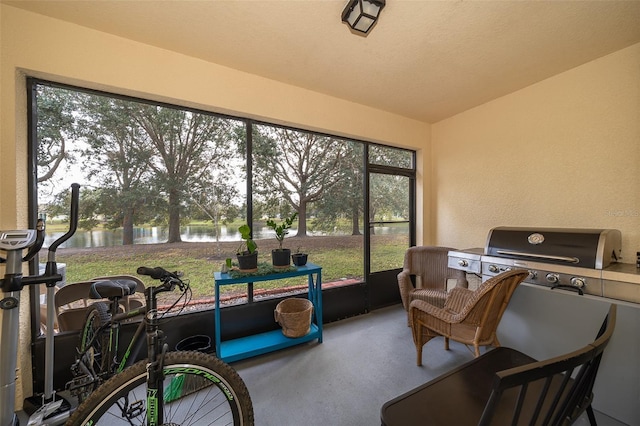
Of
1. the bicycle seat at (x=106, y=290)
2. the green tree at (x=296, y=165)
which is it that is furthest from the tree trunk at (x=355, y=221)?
the bicycle seat at (x=106, y=290)

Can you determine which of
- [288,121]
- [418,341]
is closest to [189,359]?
[418,341]

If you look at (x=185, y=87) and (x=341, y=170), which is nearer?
(x=185, y=87)

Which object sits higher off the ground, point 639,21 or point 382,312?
point 639,21

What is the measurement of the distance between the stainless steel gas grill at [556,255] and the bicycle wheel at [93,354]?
3020 mm

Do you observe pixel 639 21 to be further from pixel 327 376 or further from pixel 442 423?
pixel 327 376

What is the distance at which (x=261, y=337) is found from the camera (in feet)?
7.68

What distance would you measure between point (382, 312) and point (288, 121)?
2.66 m

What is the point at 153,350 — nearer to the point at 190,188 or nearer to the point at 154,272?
the point at 154,272

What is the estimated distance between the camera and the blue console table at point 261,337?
2031 millimetres

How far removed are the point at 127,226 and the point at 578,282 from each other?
11.6 ft

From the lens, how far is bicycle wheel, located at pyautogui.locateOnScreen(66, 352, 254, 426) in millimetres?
1003

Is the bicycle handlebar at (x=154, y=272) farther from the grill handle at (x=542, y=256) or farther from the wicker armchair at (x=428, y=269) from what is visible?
the grill handle at (x=542, y=256)

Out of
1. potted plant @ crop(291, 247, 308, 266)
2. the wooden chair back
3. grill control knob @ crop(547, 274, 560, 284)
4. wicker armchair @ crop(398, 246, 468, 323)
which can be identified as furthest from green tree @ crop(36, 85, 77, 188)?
grill control knob @ crop(547, 274, 560, 284)

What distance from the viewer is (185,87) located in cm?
204
